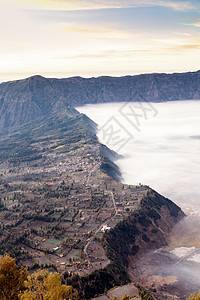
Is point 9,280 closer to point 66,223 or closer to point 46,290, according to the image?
point 46,290

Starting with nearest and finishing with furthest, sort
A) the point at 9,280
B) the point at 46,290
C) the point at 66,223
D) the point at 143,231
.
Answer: the point at 46,290 < the point at 9,280 < the point at 143,231 < the point at 66,223

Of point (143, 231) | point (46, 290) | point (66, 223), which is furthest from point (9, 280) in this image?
point (143, 231)

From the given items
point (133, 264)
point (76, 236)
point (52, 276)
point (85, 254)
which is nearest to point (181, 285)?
point (133, 264)

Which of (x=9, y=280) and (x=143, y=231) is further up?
(x=9, y=280)

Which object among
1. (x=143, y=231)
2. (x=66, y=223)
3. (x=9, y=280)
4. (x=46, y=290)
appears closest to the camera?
(x=46, y=290)

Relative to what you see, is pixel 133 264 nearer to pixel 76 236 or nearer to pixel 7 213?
pixel 76 236

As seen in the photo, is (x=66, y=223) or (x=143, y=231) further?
(x=66, y=223)

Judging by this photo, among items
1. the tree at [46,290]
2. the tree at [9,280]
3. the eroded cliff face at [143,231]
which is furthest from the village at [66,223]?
the tree at [46,290]

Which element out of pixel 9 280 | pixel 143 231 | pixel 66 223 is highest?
pixel 9 280

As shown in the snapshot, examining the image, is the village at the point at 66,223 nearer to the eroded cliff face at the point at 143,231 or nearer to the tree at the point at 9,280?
the eroded cliff face at the point at 143,231
